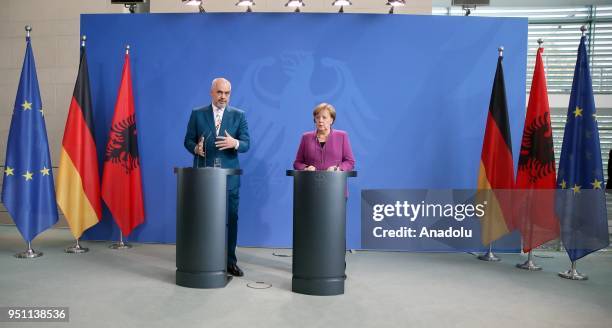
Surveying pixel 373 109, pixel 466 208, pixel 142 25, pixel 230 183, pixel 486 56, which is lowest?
pixel 466 208

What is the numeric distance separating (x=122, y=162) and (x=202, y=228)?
1.94 meters

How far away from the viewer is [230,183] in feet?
12.7

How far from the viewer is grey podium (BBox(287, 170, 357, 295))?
3475 millimetres

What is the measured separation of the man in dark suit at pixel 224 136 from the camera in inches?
152

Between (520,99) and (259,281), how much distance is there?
3.38 meters

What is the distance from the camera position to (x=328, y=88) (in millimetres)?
5238

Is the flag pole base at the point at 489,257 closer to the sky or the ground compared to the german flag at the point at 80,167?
closer to the ground

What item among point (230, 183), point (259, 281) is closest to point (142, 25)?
point (230, 183)

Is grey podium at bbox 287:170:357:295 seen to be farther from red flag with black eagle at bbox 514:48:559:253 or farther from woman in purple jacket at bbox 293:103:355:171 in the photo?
red flag with black eagle at bbox 514:48:559:253

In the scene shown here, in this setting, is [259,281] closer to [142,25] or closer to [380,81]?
[380,81]

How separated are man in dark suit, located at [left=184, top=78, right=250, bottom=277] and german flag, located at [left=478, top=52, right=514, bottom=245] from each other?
2.48 m

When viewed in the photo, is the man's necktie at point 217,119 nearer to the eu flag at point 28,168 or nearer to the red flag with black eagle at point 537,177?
the eu flag at point 28,168

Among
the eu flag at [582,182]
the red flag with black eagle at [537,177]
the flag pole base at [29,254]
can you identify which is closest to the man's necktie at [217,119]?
the flag pole base at [29,254]

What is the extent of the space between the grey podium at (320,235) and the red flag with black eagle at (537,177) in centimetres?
214
